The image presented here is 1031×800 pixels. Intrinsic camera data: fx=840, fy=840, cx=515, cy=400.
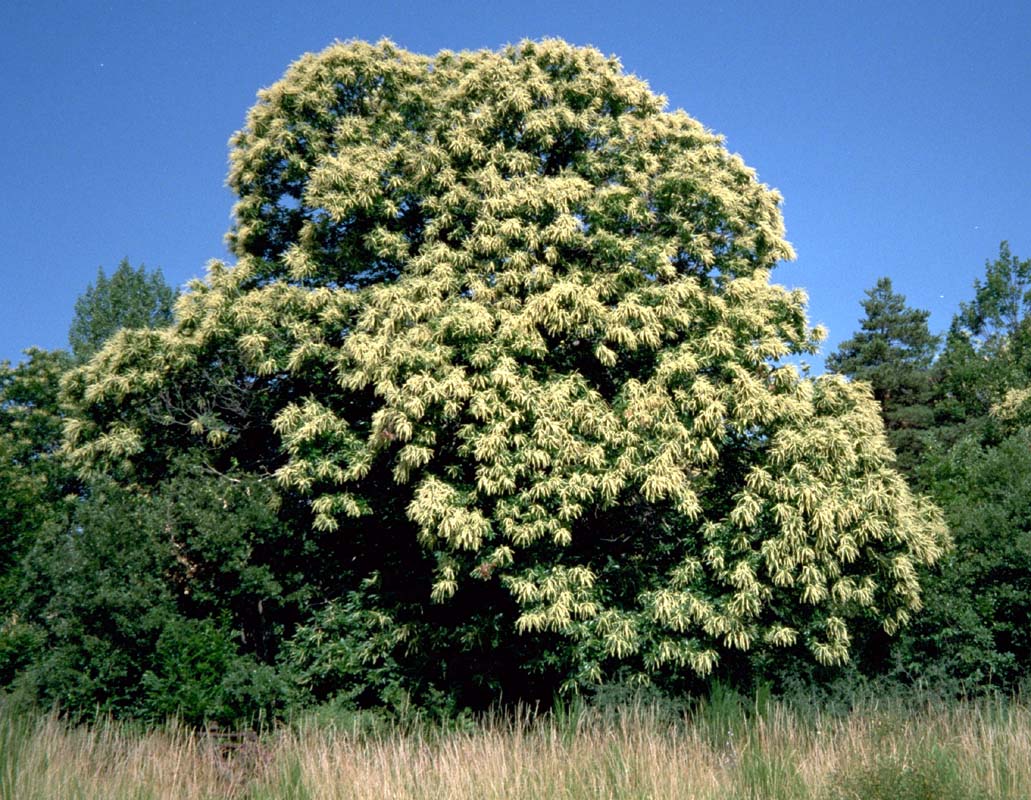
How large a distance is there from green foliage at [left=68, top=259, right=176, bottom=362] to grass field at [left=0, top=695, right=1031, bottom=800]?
89.4 feet

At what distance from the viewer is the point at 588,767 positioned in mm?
6188

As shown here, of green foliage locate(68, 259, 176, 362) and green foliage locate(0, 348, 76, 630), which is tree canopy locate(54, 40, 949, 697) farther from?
green foliage locate(68, 259, 176, 362)

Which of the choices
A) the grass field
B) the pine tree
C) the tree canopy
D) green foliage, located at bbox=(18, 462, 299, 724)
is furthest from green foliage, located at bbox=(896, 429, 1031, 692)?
the pine tree

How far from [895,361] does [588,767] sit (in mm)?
31509

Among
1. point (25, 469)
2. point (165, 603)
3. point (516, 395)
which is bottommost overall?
point (165, 603)

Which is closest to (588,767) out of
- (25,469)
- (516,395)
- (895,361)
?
(516,395)

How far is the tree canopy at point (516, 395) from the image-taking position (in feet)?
32.1

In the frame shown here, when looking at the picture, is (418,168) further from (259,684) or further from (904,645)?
(904,645)

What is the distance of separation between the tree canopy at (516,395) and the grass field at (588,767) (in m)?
2.69

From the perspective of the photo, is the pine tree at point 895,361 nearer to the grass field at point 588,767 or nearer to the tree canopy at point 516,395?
the tree canopy at point 516,395

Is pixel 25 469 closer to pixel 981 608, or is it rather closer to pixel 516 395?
pixel 516 395

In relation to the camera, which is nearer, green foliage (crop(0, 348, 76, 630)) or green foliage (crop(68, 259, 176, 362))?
green foliage (crop(0, 348, 76, 630))

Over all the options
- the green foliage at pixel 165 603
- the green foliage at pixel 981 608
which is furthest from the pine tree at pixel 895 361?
the green foliage at pixel 165 603

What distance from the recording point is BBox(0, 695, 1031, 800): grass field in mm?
5746
